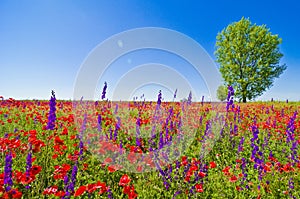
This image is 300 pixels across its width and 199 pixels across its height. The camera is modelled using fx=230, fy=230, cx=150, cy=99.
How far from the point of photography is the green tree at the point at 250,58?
99.1 feet

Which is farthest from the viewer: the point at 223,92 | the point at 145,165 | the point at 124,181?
the point at 223,92

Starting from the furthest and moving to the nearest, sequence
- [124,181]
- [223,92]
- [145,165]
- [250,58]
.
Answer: [223,92]
[250,58]
[145,165]
[124,181]

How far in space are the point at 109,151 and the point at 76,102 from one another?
18.7 ft

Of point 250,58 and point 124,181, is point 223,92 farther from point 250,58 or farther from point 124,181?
point 124,181

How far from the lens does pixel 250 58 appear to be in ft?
101

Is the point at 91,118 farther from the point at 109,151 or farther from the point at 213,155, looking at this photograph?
the point at 213,155

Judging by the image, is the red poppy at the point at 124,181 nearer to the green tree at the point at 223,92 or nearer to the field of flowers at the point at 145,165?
the field of flowers at the point at 145,165

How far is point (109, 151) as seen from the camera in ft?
15.3

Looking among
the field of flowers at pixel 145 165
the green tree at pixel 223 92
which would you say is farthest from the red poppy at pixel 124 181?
the green tree at pixel 223 92

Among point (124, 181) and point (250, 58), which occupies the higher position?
point (250, 58)

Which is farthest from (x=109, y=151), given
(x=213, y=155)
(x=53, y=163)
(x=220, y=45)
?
(x=220, y=45)

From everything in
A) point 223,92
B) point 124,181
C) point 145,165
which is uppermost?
point 223,92

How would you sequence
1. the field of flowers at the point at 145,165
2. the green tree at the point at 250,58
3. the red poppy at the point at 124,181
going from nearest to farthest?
the red poppy at the point at 124,181 → the field of flowers at the point at 145,165 → the green tree at the point at 250,58

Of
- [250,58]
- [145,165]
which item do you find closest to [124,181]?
[145,165]
